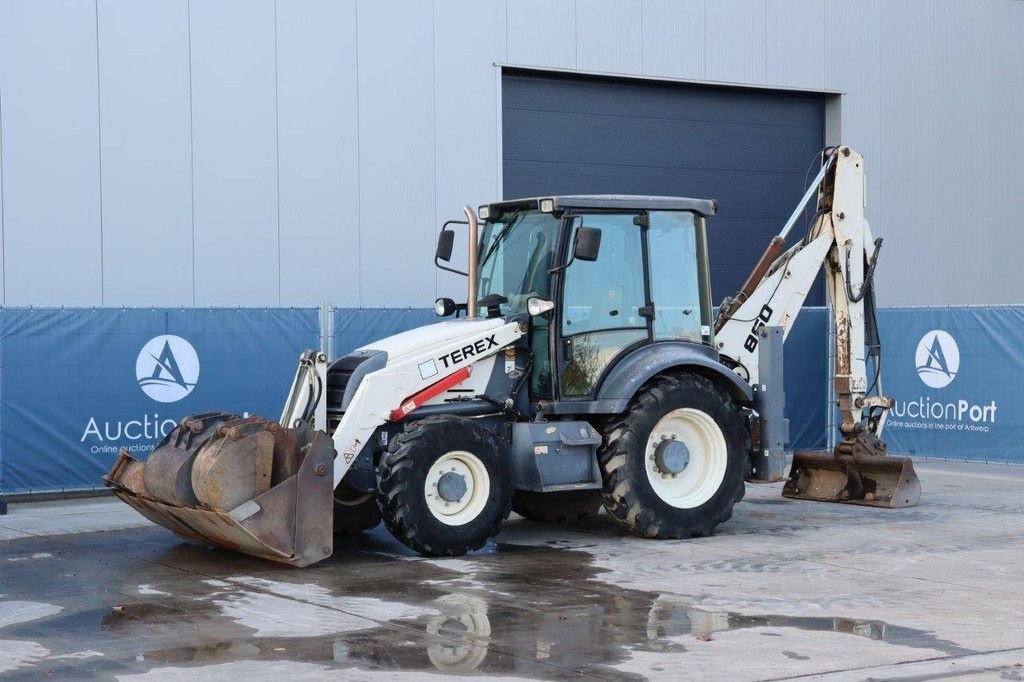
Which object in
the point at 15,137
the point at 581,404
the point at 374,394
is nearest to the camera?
the point at 374,394

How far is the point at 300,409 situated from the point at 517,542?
2.13m

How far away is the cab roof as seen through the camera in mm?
11769

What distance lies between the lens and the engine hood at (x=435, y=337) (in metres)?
11.5

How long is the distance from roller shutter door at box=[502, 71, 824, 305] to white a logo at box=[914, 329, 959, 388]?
4.82m

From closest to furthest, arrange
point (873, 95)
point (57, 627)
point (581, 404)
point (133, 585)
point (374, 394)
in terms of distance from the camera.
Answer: point (57, 627) < point (133, 585) < point (374, 394) < point (581, 404) < point (873, 95)

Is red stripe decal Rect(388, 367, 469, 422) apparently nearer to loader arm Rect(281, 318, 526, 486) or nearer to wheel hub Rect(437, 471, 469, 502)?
loader arm Rect(281, 318, 526, 486)

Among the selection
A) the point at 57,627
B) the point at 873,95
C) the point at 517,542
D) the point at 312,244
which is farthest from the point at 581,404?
the point at 873,95

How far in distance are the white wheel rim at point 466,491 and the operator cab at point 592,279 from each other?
1.06m

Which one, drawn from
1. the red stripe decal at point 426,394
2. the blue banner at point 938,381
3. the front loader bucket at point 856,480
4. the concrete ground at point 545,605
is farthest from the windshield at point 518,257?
the blue banner at point 938,381

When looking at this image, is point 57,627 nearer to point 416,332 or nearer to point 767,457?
point 416,332

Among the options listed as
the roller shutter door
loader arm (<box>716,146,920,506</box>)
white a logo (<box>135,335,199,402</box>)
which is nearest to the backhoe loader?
loader arm (<box>716,146,920,506</box>)

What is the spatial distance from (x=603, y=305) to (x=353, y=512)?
2725mm

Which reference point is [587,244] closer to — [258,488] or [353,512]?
[353,512]

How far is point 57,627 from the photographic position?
865 cm
